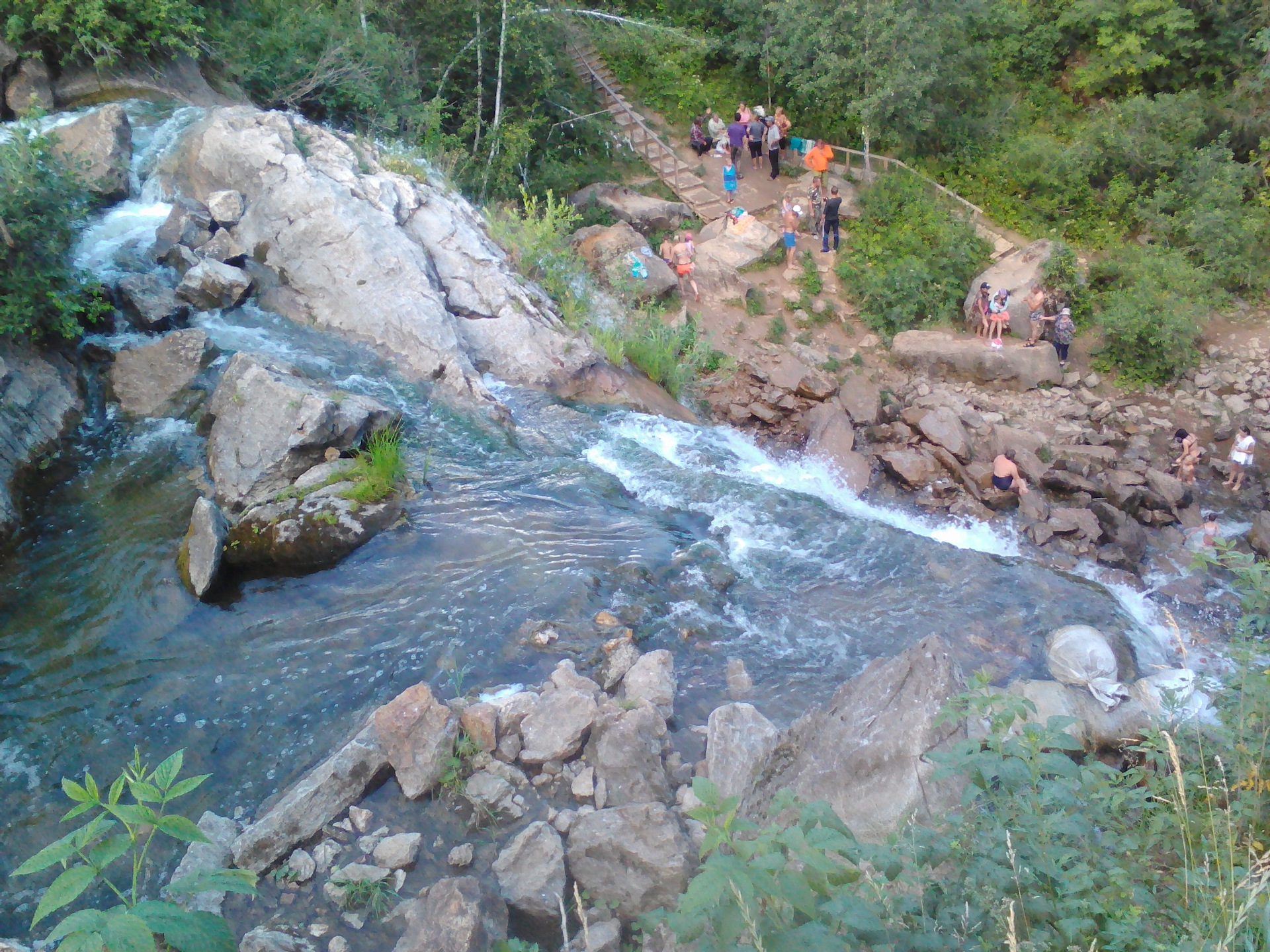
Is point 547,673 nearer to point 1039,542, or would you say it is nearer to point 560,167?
point 1039,542

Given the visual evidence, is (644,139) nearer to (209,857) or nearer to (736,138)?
(736,138)

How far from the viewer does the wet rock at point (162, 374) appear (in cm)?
858

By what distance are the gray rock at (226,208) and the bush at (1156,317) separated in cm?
1406

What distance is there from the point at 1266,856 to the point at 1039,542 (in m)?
8.61

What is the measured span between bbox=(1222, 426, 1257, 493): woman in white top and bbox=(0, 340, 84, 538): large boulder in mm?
14973

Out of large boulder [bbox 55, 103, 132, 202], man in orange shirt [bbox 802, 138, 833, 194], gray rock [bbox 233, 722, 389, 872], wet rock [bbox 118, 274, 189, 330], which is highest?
man in orange shirt [bbox 802, 138, 833, 194]

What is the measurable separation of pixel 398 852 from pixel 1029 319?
14.3 m

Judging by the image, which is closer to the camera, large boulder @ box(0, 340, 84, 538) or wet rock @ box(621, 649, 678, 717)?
wet rock @ box(621, 649, 678, 717)

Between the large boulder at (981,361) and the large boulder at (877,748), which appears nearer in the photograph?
the large boulder at (877,748)

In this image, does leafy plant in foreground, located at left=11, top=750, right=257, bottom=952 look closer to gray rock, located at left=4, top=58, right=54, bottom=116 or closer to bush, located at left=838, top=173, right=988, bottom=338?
gray rock, located at left=4, top=58, right=54, bottom=116

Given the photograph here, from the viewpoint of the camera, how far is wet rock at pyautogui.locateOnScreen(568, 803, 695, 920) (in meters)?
4.03

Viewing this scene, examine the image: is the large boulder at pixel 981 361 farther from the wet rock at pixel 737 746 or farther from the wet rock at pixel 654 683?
the wet rock at pixel 737 746

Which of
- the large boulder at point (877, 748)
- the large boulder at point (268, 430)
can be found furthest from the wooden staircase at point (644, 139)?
the large boulder at point (877, 748)

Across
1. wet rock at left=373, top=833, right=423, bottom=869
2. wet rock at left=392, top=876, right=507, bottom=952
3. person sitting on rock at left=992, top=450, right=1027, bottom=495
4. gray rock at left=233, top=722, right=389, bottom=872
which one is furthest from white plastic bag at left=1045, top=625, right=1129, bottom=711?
gray rock at left=233, top=722, right=389, bottom=872
